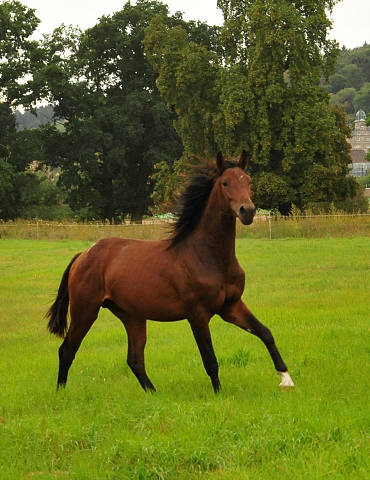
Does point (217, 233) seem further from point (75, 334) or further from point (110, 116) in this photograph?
point (110, 116)

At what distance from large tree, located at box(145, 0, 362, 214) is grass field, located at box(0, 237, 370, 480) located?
27.9m

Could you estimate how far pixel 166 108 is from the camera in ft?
180

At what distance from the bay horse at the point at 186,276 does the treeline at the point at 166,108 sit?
29033 millimetres

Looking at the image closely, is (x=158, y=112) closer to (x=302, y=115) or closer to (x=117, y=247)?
(x=302, y=115)

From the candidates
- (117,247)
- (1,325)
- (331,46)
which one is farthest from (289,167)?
(117,247)

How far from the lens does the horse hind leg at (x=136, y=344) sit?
7336 millimetres

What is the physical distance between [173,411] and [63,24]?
53287mm

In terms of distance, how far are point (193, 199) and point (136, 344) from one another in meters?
1.76

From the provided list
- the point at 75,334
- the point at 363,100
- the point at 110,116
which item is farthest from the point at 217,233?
the point at 363,100

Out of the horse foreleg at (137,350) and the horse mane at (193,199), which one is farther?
the horse foreleg at (137,350)

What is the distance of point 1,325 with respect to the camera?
13305 millimetres

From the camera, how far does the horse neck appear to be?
6828mm

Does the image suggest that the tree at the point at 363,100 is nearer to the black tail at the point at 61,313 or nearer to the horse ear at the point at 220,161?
the black tail at the point at 61,313

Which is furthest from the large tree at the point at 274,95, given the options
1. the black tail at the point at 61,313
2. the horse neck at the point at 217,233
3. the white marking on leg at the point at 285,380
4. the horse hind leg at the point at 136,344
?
the white marking on leg at the point at 285,380
